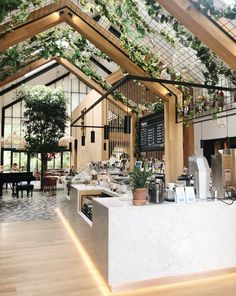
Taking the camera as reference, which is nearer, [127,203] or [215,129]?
[127,203]

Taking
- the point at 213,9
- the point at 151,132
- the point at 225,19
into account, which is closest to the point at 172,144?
the point at 151,132

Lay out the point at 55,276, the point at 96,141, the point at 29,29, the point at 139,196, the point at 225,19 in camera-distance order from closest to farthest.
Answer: the point at 139,196, the point at 55,276, the point at 225,19, the point at 29,29, the point at 96,141

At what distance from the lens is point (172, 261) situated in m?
3.21

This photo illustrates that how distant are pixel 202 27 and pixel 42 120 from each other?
33.5ft

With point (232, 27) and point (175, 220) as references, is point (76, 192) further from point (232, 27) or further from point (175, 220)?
point (232, 27)

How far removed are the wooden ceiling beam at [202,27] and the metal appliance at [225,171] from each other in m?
1.67

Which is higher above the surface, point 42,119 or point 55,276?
point 42,119

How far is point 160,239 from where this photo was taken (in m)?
Result: 3.19

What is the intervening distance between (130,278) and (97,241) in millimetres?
616

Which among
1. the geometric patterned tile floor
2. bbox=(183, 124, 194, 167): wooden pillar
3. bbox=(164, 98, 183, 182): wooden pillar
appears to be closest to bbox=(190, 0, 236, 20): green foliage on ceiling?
bbox=(164, 98, 183, 182): wooden pillar

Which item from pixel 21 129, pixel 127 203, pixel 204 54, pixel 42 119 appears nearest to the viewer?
pixel 127 203

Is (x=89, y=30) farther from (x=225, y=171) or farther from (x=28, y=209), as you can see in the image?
(x=28, y=209)

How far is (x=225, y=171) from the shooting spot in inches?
142

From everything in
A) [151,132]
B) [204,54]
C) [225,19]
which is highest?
[225,19]
